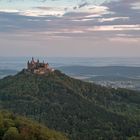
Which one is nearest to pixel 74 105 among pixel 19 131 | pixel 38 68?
pixel 38 68

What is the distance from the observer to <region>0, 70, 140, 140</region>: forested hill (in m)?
84.1

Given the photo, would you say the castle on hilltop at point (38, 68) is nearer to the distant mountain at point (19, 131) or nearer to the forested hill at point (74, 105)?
the forested hill at point (74, 105)

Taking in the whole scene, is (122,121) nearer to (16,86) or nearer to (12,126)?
(16,86)

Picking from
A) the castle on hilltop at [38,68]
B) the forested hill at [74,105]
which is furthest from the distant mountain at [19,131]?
the castle on hilltop at [38,68]

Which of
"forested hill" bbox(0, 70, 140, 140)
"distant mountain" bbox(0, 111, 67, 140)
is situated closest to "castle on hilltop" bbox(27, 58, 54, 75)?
"forested hill" bbox(0, 70, 140, 140)

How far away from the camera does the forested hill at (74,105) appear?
84.1 metres

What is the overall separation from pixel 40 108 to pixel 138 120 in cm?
1923

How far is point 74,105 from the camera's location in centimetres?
9881

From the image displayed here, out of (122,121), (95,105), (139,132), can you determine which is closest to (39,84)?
(95,105)

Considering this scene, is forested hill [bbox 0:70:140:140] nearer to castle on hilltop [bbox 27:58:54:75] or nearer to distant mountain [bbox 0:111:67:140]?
castle on hilltop [bbox 27:58:54:75]

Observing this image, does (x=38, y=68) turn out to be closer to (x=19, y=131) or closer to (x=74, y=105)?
(x=74, y=105)

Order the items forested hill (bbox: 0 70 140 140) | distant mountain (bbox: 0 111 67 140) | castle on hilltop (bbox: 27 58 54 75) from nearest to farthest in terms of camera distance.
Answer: distant mountain (bbox: 0 111 67 140)
forested hill (bbox: 0 70 140 140)
castle on hilltop (bbox: 27 58 54 75)

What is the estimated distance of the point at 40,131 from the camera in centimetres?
5128

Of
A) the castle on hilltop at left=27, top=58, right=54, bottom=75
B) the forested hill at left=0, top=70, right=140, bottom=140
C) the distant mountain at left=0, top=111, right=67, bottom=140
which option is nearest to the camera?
the distant mountain at left=0, top=111, right=67, bottom=140
